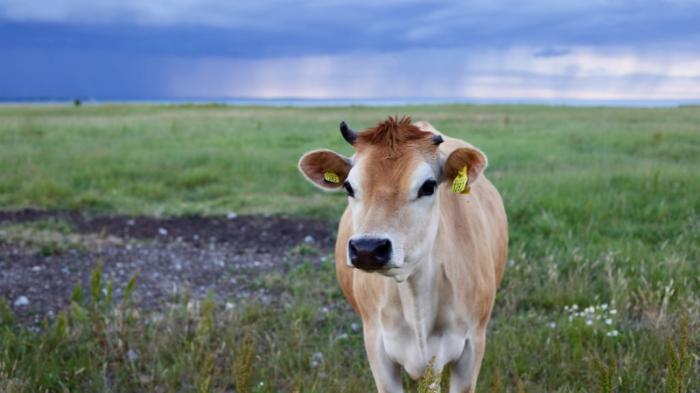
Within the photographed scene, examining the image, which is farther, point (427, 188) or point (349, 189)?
point (349, 189)

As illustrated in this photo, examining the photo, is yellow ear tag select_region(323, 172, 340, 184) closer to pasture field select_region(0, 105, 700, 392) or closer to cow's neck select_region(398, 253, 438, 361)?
cow's neck select_region(398, 253, 438, 361)

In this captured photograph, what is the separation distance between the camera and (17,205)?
11.0 m

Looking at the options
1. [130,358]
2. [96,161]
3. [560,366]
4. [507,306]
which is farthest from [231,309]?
[96,161]

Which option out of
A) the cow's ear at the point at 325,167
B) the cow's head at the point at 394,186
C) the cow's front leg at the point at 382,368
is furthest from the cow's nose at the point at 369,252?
the cow's front leg at the point at 382,368

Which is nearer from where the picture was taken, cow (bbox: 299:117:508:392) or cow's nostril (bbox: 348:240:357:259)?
cow's nostril (bbox: 348:240:357:259)

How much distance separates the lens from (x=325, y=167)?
4.09 metres

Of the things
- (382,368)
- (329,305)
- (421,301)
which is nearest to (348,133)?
(421,301)

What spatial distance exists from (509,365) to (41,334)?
374cm

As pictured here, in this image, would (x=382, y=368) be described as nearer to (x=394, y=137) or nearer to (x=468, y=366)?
(x=468, y=366)

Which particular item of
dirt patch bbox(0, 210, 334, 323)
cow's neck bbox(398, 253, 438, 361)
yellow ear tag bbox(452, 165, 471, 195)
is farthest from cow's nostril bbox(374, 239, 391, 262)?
dirt patch bbox(0, 210, 334, 323)

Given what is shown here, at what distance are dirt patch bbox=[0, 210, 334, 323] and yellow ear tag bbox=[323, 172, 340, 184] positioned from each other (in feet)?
8.53

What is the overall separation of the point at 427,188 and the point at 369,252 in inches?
24.7

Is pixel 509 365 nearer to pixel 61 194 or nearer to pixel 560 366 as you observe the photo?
pixel 560 366

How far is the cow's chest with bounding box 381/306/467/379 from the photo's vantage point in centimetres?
396
